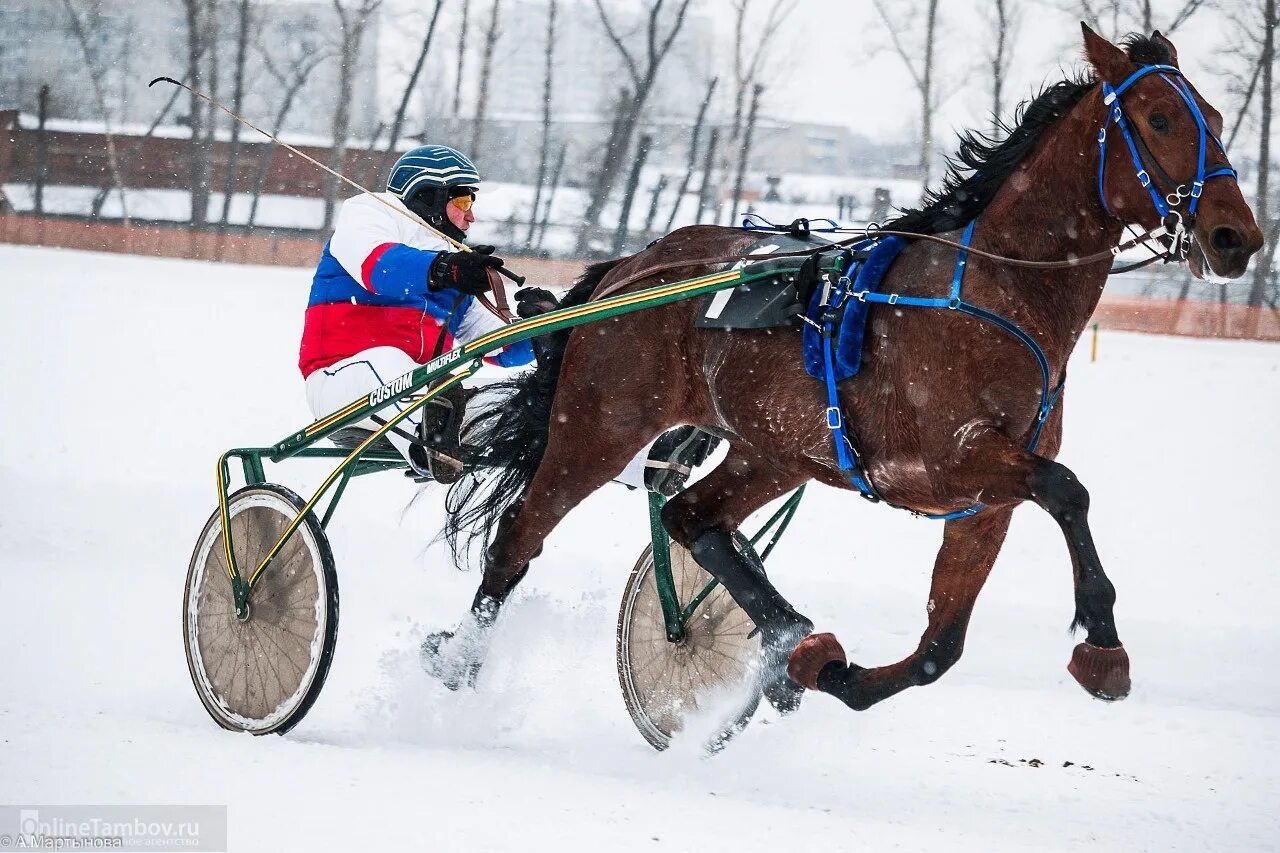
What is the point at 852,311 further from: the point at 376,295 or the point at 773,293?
the point at 376,295

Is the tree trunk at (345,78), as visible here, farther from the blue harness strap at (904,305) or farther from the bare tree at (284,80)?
the blue harness strap at (904,305)

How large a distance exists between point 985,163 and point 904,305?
1.55ft

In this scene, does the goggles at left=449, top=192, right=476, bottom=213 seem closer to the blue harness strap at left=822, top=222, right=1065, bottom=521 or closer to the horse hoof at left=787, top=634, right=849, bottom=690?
the blue harness strap at left=822, top=222, right=1065, bottom=521

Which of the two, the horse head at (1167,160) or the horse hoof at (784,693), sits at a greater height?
the horse head at (1167,160)

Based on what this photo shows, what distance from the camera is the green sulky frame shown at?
12.8 ft

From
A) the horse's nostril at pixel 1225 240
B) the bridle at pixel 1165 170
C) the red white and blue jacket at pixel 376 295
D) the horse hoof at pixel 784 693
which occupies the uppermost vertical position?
the bridle at pixel 1165 170

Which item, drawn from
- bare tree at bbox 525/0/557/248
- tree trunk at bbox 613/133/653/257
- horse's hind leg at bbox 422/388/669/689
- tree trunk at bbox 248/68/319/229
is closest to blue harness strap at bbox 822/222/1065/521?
horse's hind leg at bbox 422/388/669/689

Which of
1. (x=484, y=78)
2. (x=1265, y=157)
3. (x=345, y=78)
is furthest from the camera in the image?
(x=484, y=78)

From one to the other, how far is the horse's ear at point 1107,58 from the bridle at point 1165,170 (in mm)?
20

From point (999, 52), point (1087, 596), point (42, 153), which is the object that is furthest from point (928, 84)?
point (1087, 596)

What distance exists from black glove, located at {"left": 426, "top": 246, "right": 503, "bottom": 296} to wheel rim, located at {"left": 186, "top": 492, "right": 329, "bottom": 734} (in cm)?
88

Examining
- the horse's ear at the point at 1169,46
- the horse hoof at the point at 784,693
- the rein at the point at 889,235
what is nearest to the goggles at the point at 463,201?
the rein at the point at 889,235

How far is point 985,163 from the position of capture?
141 inches

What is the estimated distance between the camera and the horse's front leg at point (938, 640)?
355 centimetres
